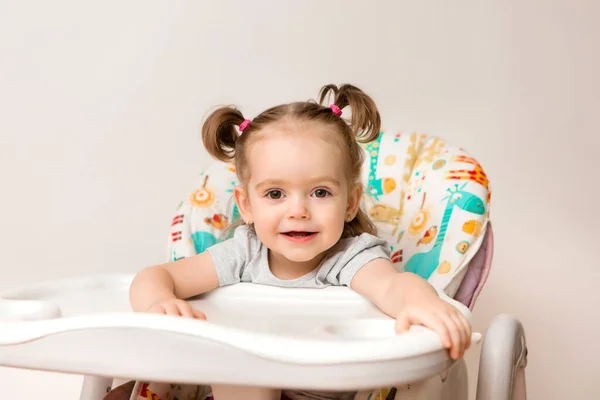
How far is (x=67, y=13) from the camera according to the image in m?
2.36

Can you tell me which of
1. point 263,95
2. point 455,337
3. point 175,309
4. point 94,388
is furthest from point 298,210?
point 263,95

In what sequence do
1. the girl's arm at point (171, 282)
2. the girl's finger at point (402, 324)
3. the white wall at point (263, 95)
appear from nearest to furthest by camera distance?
the girl's finger at point (402, 324) → the girl's arm at point (171, 282) → the white wall at point (263, 95)

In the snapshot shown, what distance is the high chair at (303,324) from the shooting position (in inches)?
33.2

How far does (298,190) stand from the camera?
47.0 inches

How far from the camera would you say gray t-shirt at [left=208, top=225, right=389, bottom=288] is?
4.16ft

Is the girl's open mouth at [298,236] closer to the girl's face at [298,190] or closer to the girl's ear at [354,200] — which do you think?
the girl's face at [298,190]

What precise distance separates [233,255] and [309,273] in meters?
0.12

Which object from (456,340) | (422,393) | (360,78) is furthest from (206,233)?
(360,78)

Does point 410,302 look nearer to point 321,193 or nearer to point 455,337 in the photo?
point 455,337

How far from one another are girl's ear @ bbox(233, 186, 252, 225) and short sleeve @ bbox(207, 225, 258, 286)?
0.03 metres

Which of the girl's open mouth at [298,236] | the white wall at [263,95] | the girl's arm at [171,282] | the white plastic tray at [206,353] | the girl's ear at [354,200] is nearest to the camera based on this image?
the white plastic tray at [206,353]

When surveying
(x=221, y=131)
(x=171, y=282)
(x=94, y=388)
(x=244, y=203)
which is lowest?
(x=94, y=388)

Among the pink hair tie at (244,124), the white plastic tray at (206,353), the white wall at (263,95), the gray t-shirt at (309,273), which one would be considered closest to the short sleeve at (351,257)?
the gray t-shirt at (309,273)

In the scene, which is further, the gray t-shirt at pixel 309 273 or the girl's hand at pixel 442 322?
the gray t-shirt at pixel 309 273
